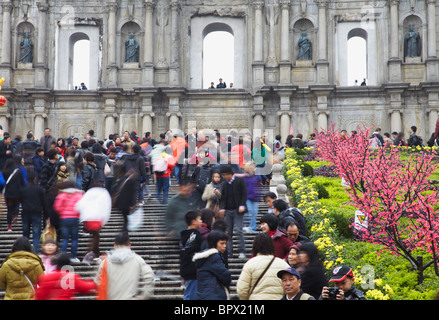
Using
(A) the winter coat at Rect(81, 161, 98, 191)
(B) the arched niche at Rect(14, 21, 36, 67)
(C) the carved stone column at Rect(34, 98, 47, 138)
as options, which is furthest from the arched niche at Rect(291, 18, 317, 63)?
(A) the winter coat at Rect(81, 161, 98, 191)

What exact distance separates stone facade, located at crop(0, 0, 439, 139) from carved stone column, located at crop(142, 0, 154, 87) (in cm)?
5

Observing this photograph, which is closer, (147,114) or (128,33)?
(147,114)

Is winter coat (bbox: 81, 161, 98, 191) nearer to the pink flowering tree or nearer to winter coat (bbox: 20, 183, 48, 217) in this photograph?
winter coat (bbox: 20, 183, 48, 217)

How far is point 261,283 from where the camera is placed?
27.8 feet

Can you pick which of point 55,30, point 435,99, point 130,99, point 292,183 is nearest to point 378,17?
point 435,99

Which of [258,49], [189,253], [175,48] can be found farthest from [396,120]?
[189,253]

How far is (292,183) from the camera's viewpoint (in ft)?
61.3

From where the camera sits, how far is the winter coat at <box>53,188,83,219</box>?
12.8m

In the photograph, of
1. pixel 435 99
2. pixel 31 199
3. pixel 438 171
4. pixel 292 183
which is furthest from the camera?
pixel 435 99

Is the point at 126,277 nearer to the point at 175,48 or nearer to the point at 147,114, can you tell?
the point at 147,114

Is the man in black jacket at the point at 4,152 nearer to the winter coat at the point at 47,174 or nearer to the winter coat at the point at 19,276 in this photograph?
the winter coat at the point at 47,174

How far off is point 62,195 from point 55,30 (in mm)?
24487

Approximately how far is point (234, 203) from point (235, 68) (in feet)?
74.1
